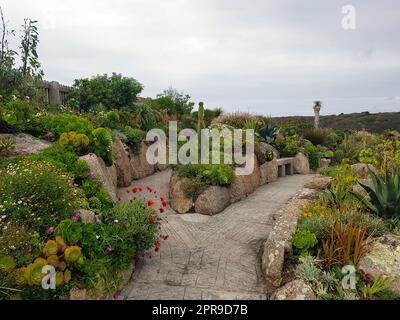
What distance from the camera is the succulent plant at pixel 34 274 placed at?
338 centimetres

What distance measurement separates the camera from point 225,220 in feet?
20.8

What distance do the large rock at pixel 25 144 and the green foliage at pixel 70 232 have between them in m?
3.05

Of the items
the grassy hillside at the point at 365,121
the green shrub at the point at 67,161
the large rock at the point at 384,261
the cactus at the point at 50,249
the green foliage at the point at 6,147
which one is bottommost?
the large rock at the point at 384,261

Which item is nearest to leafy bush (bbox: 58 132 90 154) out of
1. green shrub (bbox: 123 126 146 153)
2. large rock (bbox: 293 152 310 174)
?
green shrub (bbox: 123 126 146 153)

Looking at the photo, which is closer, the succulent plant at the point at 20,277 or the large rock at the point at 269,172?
the succulent plant at the point at 20,277

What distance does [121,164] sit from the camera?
28.2ft

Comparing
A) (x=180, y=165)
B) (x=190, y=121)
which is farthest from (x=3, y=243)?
(x=190, y=121)

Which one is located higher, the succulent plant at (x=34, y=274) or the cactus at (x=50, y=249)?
the cactus at (x=50, y=249)

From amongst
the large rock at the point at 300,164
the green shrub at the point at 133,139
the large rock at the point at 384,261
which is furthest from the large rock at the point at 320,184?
the green shrub at the point at 133,139

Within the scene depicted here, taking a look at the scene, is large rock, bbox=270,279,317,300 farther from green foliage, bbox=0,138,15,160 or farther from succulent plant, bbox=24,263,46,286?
green foliage, bbox=0,138,15,160

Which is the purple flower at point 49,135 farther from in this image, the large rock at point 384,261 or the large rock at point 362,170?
the large rock at point 362,170

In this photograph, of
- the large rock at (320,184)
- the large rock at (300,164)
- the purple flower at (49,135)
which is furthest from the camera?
the large rock at (300,164)
